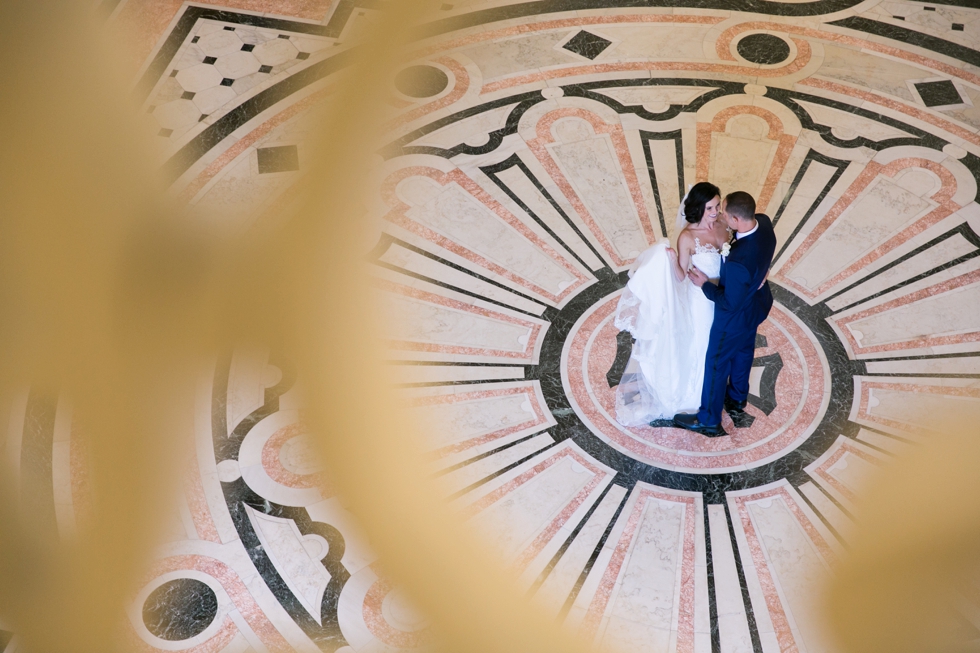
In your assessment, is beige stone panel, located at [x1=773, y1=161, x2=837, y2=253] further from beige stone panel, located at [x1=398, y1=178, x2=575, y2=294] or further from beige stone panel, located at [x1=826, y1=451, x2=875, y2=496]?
beige stone panel, located at [x1=826, y1=451, x2=875, y2=496]

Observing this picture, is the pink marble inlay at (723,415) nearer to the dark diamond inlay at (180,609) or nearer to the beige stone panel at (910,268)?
the beige stone panel at (910,268)

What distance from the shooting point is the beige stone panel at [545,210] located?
163 inches

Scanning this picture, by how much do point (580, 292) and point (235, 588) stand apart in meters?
1.94

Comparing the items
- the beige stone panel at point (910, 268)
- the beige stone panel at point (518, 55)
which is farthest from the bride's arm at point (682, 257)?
the beige stone panel at point (518, 55)

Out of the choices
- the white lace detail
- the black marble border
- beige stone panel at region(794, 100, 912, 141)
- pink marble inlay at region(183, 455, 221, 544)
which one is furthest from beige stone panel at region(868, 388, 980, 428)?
pink marble inlay at region(183, 455, 221, 544)

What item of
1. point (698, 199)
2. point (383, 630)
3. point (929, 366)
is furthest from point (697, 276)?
point (383, 630)

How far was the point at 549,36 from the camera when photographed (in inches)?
208

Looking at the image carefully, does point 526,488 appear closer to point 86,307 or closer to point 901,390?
point 901,390

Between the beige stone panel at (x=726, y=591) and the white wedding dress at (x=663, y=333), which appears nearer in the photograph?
the beige stone panel at (x=726, y=591)

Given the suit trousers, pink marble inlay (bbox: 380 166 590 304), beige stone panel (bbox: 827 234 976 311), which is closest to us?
the suit trousers

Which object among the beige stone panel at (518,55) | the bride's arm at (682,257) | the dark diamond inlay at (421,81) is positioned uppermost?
the beige stone panel at (518,55)

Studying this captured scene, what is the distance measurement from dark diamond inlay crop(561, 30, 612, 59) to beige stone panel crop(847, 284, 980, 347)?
2.33 meters

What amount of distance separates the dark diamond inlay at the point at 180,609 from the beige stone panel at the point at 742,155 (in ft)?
9.86

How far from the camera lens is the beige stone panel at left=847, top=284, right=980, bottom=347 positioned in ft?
12.3
